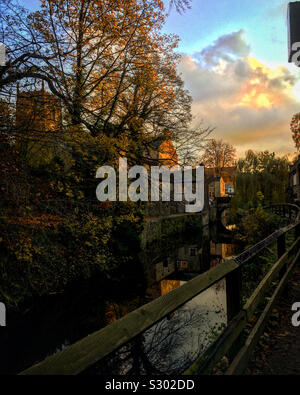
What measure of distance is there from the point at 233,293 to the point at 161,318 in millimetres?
1196

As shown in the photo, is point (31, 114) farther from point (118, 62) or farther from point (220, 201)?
point (220, 201)

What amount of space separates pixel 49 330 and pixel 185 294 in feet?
20.5

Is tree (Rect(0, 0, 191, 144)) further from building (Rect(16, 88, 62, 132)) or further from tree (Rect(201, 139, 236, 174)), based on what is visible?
tree (Rect(201, 139, 236, 174))

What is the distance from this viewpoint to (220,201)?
119ft

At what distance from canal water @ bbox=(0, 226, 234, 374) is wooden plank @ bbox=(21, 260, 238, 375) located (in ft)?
12.1

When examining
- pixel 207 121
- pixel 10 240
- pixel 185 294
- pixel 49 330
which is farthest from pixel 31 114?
pixel 207 121

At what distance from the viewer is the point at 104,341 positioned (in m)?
1.20

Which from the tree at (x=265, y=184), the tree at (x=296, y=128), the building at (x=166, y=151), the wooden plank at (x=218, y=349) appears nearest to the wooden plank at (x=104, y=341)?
the wooden plank at (x=218, y=349)

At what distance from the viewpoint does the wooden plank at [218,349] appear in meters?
1.89

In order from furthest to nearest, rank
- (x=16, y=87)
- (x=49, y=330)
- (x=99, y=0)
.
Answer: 1. (x=99, y=0)
2. (x=49, y=330)
3. (x=16, y=87)

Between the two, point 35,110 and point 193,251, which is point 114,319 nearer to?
point 35,110

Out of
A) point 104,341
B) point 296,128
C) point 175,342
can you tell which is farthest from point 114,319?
point 296,128

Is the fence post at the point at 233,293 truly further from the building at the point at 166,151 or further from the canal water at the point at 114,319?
the building at the point at 166,151
